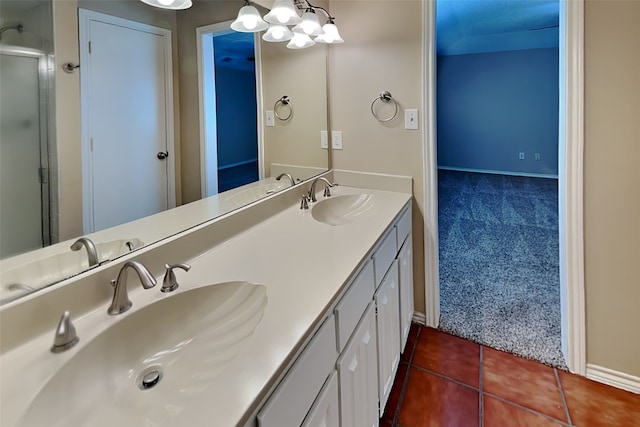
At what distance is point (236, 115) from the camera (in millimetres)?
1555

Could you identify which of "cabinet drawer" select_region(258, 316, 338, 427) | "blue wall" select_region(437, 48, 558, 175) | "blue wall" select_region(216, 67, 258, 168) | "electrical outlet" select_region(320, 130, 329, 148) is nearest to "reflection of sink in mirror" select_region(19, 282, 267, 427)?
"cabinet drawer" select_region(258, 316, 338, 427)

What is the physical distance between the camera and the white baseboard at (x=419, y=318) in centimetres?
218

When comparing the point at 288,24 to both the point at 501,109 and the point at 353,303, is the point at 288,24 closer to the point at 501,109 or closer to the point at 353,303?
the point at 353,303

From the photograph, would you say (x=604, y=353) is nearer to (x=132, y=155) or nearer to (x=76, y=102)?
(x=132, y=155)

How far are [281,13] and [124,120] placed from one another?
3.14 ft

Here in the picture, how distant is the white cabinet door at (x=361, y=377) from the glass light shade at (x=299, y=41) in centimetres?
150

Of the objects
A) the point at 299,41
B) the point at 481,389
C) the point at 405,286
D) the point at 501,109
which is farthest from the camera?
the point at 501,109

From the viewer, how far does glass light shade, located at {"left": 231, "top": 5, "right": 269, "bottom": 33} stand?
1.49 m

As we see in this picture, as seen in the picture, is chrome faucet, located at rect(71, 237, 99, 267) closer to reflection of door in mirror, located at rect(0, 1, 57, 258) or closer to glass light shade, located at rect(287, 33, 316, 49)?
Answer: reflection of door in mirror, located at rect(0, 1, 57, 258)

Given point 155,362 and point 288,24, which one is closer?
point 155,362

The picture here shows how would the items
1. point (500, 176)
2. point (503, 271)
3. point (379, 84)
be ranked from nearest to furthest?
point (379, 84) → point (503, 271) → point (500, 176)

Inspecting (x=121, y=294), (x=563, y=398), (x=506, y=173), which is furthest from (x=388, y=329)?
(x=506, y=173)

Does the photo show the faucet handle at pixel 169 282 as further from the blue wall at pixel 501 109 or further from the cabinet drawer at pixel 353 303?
the blue wall at pixel 501 109

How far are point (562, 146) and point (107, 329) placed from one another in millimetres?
1942
